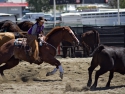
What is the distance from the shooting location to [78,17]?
3694cm

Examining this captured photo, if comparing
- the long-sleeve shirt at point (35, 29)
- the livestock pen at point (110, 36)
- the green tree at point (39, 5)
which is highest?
the long-sleeve shirt at point (35, 29)

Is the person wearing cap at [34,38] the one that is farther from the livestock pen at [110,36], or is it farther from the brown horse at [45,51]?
the livestock pen at [110,36]

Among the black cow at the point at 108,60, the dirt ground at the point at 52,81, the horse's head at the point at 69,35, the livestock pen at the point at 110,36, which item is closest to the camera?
the dirt ground at the point at 52,81

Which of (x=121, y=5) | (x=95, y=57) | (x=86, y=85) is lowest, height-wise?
(x=121, y=5)

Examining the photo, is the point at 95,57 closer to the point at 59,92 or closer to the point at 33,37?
the point at 59,92

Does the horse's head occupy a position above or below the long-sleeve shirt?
below

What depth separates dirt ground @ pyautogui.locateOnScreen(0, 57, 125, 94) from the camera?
1003cm

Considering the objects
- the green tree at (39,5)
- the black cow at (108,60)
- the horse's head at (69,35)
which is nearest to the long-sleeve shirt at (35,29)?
the horse's head at (69,35)

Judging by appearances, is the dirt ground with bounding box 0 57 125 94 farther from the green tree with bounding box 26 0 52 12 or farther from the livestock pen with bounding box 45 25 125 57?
the green tree with bounding box 26 0 52 12

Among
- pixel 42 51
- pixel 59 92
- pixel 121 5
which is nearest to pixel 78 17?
pixel 121 5

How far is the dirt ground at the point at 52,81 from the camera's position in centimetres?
1003

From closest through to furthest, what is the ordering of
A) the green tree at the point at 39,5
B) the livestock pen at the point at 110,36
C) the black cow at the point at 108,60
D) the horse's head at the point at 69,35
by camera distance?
the black cow at the point at 108,60
the horse's head at the point at 69,35
the livestock pen at the point at 110,36
the green tree at the point at 39,5

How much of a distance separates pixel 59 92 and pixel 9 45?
3.25m

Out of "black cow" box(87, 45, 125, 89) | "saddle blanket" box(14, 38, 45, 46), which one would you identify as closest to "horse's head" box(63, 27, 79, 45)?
"saddle blanket" box(14, 38, 45, 46)
